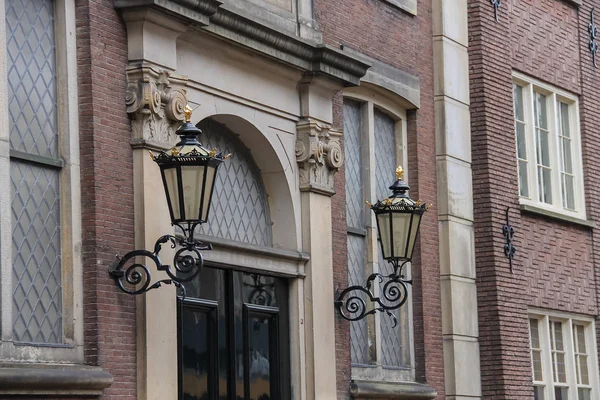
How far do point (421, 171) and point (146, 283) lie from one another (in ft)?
19.3

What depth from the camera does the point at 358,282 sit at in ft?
49.2

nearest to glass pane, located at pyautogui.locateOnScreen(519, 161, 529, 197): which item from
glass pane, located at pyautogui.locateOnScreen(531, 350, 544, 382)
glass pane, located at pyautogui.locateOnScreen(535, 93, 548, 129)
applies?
glass pane, located at pyautogui.locateOnScreen(535, 93, 548, 129)

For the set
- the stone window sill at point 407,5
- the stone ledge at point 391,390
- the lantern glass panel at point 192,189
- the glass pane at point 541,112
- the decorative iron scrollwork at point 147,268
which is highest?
the stone window sill at point 407,5

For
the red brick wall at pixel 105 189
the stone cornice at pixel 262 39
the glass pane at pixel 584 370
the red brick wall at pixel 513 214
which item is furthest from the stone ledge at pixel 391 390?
the glass pane at pixel 584 370

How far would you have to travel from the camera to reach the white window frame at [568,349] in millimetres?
A: 17859

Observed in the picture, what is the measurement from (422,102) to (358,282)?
2.46 m

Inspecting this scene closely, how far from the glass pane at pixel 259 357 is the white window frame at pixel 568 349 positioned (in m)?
5.26

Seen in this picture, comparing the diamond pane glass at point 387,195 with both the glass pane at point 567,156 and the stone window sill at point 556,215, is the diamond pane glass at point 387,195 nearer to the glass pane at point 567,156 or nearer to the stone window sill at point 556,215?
the stone window sill at point 556,215

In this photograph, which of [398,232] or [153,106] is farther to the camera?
[398,232]

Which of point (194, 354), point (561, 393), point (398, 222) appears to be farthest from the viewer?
point (561, 393)

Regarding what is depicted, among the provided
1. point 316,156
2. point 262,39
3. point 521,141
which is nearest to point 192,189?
point 262,39

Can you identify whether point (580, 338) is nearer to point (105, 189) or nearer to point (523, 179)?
point (523, 179)

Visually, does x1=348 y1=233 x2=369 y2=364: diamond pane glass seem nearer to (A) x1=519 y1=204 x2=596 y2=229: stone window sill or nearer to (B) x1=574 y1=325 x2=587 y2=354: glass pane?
(A) x1=519 y1=204 x2=596 y2=229: stone window sill

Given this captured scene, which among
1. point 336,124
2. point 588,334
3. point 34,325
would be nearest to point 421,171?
point 336,124
